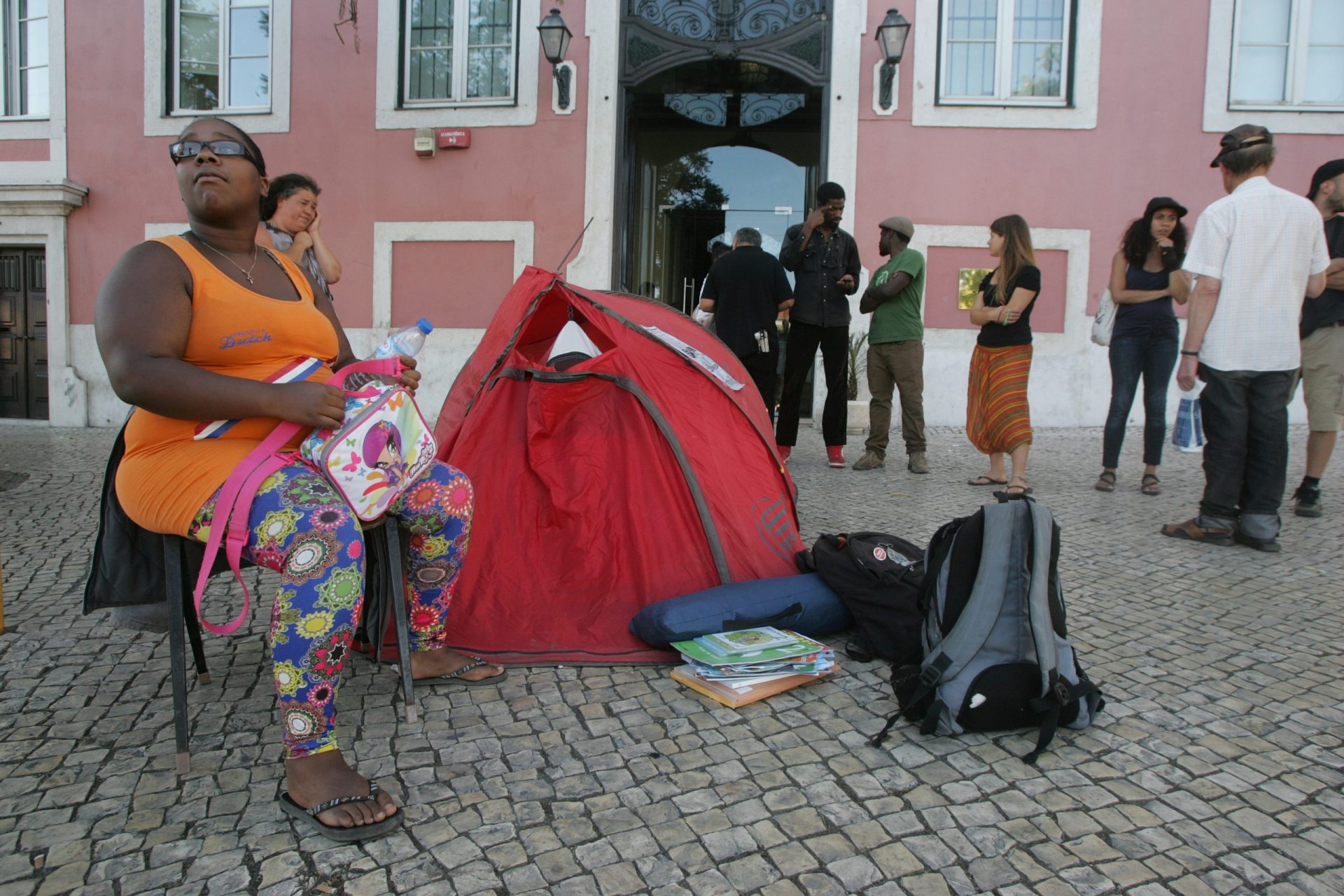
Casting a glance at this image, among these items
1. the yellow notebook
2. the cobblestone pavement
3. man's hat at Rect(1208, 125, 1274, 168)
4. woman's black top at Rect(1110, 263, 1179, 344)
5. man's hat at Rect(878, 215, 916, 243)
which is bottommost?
the cobblestone pavement

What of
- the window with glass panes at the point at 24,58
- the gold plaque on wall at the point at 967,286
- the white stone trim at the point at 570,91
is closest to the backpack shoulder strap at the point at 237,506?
the gold plaque on wall at the point at 967,286

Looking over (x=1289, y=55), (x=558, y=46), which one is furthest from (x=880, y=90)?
(x=1289, y=55)

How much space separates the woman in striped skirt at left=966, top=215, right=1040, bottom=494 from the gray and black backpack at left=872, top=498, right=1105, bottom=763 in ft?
10.3

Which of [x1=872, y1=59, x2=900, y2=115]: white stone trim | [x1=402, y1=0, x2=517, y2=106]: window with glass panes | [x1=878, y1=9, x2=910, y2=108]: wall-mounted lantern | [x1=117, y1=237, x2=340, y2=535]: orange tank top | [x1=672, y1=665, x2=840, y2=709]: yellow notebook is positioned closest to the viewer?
[x1=117, y1=237, x2=340, y2=535]: orange tank top

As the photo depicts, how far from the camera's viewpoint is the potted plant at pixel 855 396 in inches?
349

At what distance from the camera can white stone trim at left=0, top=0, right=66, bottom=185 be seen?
9.99 m

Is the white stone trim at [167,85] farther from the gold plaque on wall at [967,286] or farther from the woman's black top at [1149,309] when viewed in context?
the woman's black top at [1149,309]

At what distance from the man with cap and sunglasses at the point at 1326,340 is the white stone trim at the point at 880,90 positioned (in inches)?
188

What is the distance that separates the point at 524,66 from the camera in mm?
9523

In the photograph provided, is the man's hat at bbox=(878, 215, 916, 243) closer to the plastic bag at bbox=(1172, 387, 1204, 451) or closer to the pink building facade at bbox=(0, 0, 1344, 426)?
the plastic bag at bbox=(1172, 387, 1204, 451)

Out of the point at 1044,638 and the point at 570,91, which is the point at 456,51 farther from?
the point at 1044,638

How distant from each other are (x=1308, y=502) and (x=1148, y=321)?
1.36 m

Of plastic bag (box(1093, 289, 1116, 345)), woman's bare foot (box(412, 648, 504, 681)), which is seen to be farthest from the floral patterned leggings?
plastic bag (box(1093, 289, 1116, 345))

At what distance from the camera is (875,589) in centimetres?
293
